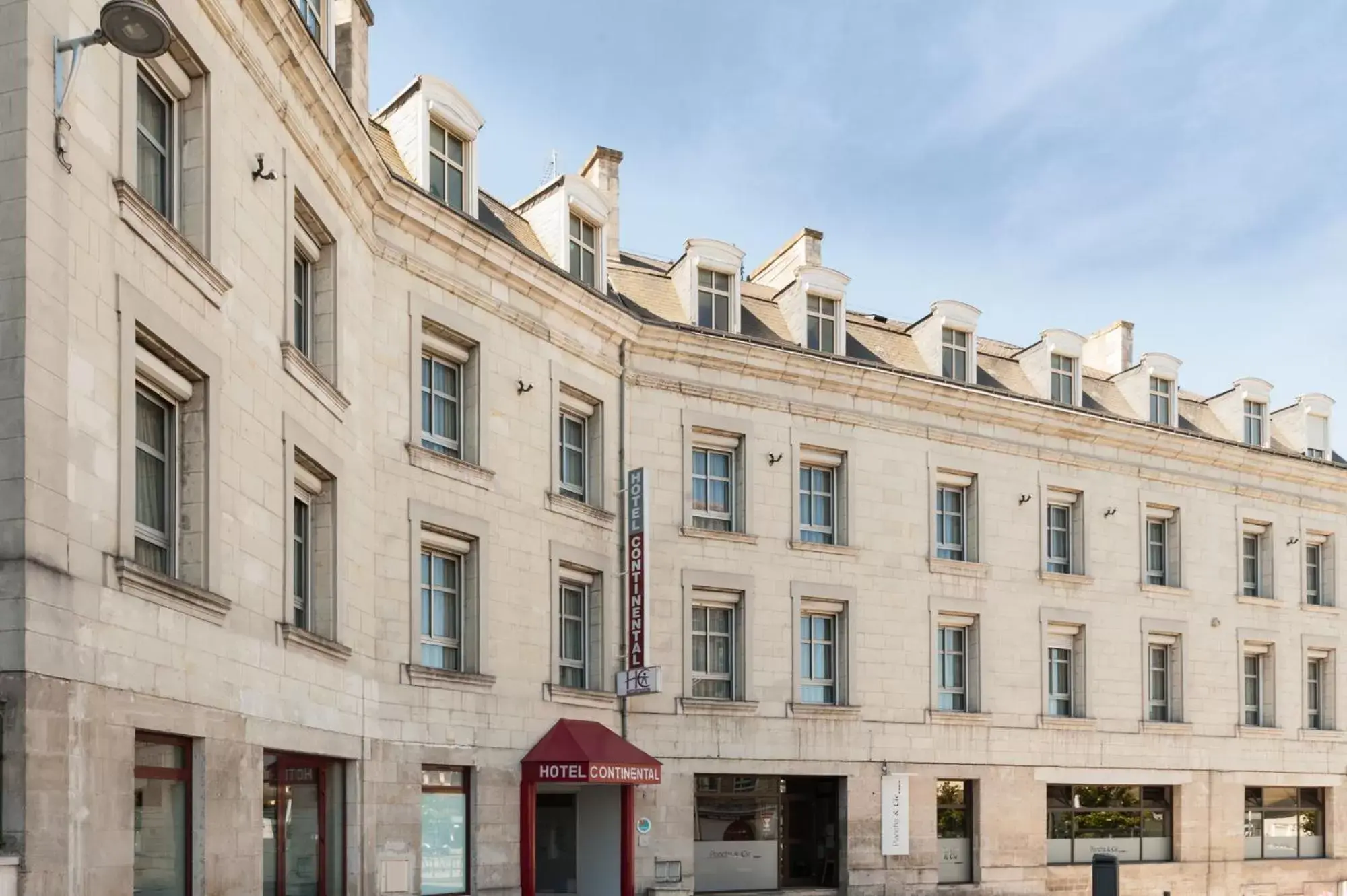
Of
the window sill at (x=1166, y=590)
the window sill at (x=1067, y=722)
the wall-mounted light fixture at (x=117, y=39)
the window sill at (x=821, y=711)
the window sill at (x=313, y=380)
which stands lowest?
the window sill at (x=1067, y=722)

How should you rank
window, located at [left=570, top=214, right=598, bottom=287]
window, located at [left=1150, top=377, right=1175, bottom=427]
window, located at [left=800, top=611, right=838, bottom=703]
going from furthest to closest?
window, located at [left=1150, top=377, right=1175, bottom=427]
window, located at [left=800, top=611, right=838, bottom=703]
window, located at [left=570, top=214, right=598, bottom=287]

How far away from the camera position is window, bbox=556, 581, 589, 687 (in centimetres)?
2275

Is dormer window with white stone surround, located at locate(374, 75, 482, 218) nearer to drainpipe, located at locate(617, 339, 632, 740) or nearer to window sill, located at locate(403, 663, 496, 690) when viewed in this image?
drainpipe, located at locate(617, 339, 632, 740)

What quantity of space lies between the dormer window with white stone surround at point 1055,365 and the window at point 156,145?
67.5 ft

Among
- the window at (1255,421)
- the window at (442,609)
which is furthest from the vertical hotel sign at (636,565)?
the window at (1255,421)

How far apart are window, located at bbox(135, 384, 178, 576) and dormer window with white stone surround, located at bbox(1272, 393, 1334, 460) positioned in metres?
28.7

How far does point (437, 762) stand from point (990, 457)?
1356cm

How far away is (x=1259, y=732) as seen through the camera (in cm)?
3231

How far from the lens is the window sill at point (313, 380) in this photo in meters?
15.7

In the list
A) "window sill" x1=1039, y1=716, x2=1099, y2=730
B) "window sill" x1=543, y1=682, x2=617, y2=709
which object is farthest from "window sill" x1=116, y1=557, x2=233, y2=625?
"window sill" x1=1039, y1=716, x2=1099, y2=730

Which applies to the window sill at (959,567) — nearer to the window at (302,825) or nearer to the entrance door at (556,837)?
the entrance door at (556,837)

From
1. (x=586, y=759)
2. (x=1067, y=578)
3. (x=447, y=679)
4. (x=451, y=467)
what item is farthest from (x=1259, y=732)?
Result: (x=451, y=467)

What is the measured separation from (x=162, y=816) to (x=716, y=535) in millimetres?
13302

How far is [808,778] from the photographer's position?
A: 26.6 metres
